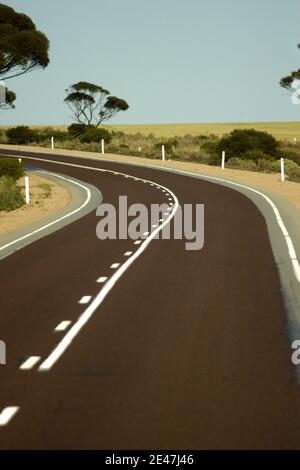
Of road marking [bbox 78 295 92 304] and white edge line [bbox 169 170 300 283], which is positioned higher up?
road marking [bbox 78 295 92 304]

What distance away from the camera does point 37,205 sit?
27219 mm

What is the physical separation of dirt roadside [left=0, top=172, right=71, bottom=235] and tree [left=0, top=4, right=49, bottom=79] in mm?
11979

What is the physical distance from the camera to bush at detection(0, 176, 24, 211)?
26281mm

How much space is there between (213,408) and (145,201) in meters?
20.3

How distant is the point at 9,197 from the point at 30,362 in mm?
19774

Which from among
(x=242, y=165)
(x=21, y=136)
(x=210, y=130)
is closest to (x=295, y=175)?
(x=242, y=165)

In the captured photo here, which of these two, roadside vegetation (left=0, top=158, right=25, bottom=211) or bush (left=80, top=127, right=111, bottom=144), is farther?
bush (left=80, top=127, right=111, bottom=144)

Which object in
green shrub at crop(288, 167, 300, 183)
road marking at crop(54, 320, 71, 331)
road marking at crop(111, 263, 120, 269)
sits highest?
road marking at crop(54, 320, 71, 331)

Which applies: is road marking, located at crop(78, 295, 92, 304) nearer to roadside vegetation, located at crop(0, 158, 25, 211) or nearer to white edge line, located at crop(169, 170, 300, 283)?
white edge line, located at crop(169, 170, 300, 283)

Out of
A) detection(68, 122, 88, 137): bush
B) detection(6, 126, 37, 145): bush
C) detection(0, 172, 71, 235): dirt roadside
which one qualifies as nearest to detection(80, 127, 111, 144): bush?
detection(6, 126, 37, 145): bush

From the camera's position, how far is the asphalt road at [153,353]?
6.03 metres

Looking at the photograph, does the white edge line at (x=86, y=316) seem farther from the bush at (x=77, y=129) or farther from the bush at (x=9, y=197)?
the bush at (x=77, y=129)

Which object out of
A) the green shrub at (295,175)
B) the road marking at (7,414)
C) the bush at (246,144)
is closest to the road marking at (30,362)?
the road marking at (7,414)
